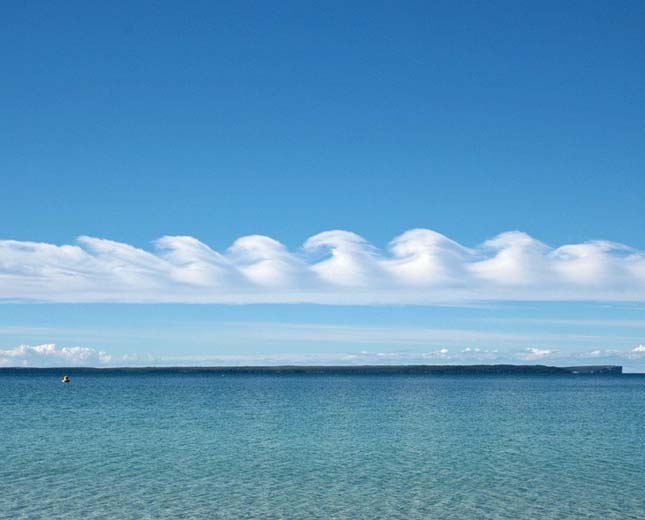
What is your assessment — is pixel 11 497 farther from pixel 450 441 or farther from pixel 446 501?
pixel 450 441

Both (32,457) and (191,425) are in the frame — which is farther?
(191,425)

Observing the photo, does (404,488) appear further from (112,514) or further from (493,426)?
(493,426)

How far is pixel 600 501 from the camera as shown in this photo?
1248 inches

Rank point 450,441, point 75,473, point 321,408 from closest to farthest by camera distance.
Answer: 1. point 75,473
2. point 450,441
3. point 321,408

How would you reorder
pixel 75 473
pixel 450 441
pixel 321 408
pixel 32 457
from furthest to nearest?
pixel 321 408 → pixel 450 441 → pixel 32 457 → pixel 75 473

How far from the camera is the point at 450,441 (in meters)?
53.0

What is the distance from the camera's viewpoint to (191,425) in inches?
2574

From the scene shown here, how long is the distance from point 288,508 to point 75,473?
13.7 metres

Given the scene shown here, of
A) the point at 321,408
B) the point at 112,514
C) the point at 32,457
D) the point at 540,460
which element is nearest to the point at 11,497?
the point at 112,514

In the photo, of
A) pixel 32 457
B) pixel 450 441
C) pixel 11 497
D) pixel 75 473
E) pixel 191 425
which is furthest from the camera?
pixel 191 425

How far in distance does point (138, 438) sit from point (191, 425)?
11.6 metres

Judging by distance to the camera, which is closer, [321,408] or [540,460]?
[540,460]

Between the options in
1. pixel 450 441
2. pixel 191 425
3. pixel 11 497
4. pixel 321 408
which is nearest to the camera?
pixel 11 497


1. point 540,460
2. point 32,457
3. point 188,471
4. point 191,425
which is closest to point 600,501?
point 540,460
